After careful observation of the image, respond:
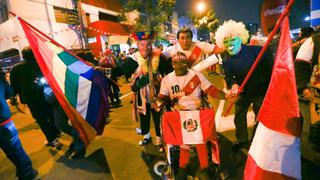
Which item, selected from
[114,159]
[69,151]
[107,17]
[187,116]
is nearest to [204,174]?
[187,116]

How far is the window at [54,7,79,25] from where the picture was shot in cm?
2262

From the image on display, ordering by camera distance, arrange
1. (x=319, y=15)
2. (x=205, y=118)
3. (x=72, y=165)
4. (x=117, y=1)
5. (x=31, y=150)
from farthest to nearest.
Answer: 1. (x=117, y=1)
2. (x=31, y=150)
3. (x=319, y=15)
4. (x=72, y=165)
5. (x=205, y=118)

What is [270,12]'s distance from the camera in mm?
6023

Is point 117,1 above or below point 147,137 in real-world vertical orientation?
above

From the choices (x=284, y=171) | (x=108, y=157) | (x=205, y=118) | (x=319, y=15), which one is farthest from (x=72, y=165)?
(x=319, y=15)

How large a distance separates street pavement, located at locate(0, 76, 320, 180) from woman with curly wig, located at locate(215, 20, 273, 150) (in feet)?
3.04

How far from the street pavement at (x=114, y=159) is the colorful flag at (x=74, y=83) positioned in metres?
0.55

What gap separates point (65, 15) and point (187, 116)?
2297 cm

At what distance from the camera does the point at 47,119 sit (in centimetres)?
578

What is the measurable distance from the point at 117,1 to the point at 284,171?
39284 mm

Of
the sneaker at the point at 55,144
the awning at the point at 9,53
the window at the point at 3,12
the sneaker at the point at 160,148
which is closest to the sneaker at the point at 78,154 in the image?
the sneaker at the point at 55,144

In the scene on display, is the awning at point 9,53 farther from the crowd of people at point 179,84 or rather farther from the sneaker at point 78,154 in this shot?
the sneaker at point 78,154

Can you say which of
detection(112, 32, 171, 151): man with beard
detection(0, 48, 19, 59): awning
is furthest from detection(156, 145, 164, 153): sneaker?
detection(0, 48, 19, 59): awning

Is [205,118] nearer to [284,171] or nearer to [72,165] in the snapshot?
[284,171]
